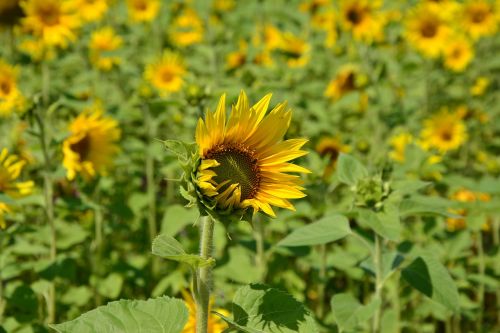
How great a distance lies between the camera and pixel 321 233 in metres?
1.80

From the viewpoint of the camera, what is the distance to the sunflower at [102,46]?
4828mm

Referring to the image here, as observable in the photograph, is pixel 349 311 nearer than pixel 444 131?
Yes

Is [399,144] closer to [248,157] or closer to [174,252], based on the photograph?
[248,157]

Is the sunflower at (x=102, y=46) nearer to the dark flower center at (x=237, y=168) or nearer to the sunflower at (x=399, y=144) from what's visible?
the sunflower at (x=399, y=144)

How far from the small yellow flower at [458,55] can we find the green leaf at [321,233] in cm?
409

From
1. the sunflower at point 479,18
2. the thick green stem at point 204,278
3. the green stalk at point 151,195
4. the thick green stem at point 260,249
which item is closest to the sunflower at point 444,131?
the sunflower at point 479,18

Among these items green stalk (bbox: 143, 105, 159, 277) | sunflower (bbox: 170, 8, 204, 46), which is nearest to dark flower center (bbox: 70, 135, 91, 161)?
green stalk (bbox: 143, 105, 159, 277)

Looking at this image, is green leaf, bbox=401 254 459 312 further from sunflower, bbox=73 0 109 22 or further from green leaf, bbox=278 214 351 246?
sunflower, bbox=73 0 109 22

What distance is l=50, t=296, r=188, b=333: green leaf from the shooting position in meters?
1.28

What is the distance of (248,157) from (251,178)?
0.05 meters

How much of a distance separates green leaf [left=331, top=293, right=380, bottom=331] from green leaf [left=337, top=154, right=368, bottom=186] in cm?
37

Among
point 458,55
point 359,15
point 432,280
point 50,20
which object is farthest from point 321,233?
point 458,55

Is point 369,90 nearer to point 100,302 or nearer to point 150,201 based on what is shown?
point 150,201

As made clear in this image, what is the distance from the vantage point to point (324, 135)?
3.58 m
